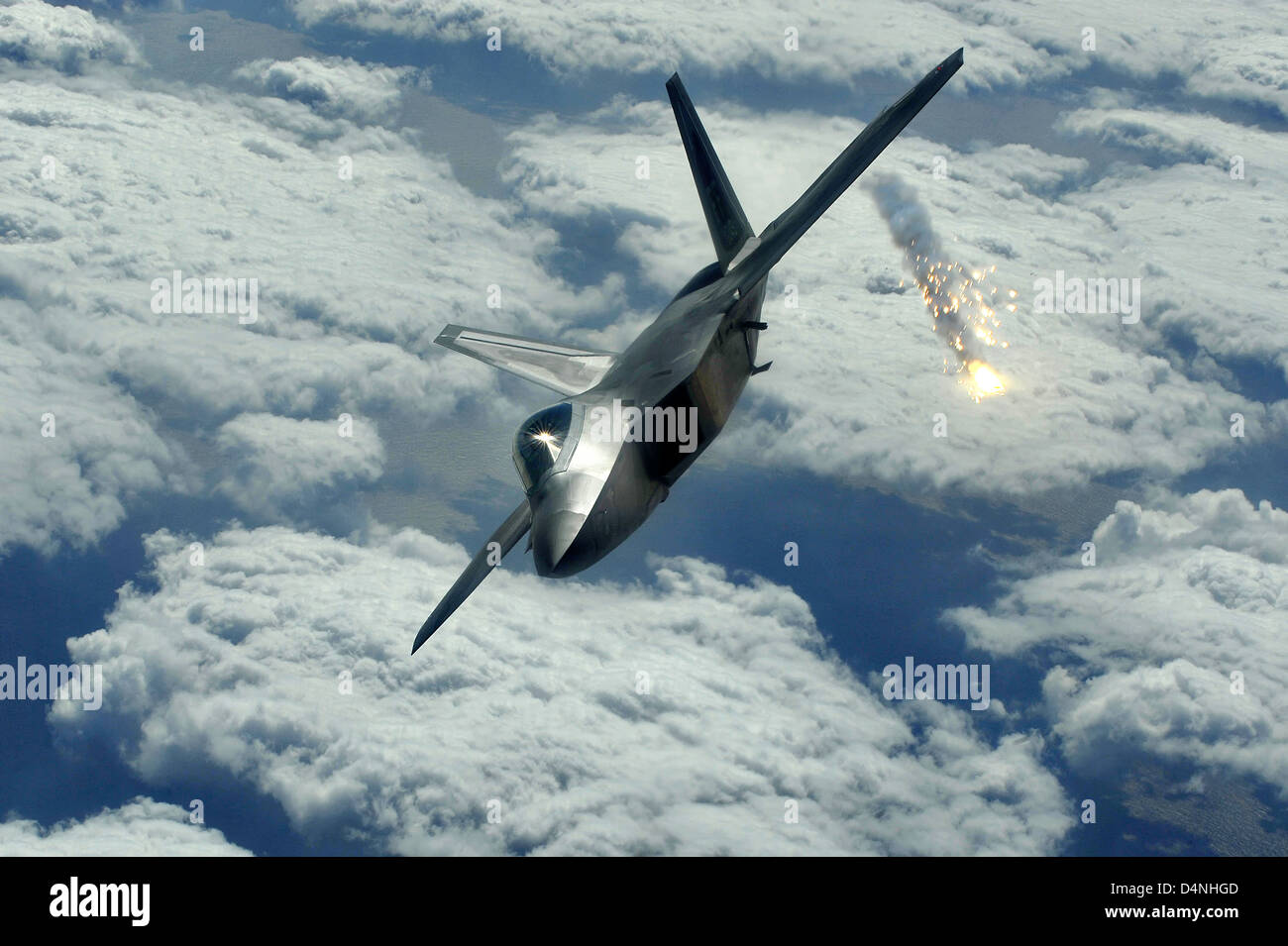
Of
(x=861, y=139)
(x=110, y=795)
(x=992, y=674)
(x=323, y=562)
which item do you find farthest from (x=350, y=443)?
(x=861, y=139)

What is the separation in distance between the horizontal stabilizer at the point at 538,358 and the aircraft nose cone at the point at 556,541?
10.9 meters

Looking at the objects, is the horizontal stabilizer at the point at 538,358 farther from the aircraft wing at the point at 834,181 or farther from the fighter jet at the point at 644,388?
the aircraft wing at the point at 834,181

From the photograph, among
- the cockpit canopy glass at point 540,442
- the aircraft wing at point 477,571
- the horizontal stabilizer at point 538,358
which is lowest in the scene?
the aircraft wing at point 477,571

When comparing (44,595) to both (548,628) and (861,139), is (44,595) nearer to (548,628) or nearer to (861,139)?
(548,628)

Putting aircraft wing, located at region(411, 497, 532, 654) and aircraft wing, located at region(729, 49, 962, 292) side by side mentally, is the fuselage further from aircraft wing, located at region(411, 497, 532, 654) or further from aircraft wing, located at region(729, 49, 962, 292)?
aircraft wing, located at region(411, 497, 532, 654)

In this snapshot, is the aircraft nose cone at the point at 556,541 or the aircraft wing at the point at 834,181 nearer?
the aircraft nose cone at the point at 556,541

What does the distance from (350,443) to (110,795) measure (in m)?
63.6

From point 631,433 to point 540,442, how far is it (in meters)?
3.29

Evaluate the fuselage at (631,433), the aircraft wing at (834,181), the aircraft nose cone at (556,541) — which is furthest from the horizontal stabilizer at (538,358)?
the aircraft nose cone at (556,541)

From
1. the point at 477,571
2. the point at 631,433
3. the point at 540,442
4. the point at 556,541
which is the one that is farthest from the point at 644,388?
the point at 477,571

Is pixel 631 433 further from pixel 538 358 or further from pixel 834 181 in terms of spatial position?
pixel 834 181

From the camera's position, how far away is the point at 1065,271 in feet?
570

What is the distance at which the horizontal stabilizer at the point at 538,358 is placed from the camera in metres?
41.7

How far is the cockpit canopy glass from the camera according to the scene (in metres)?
32.1
